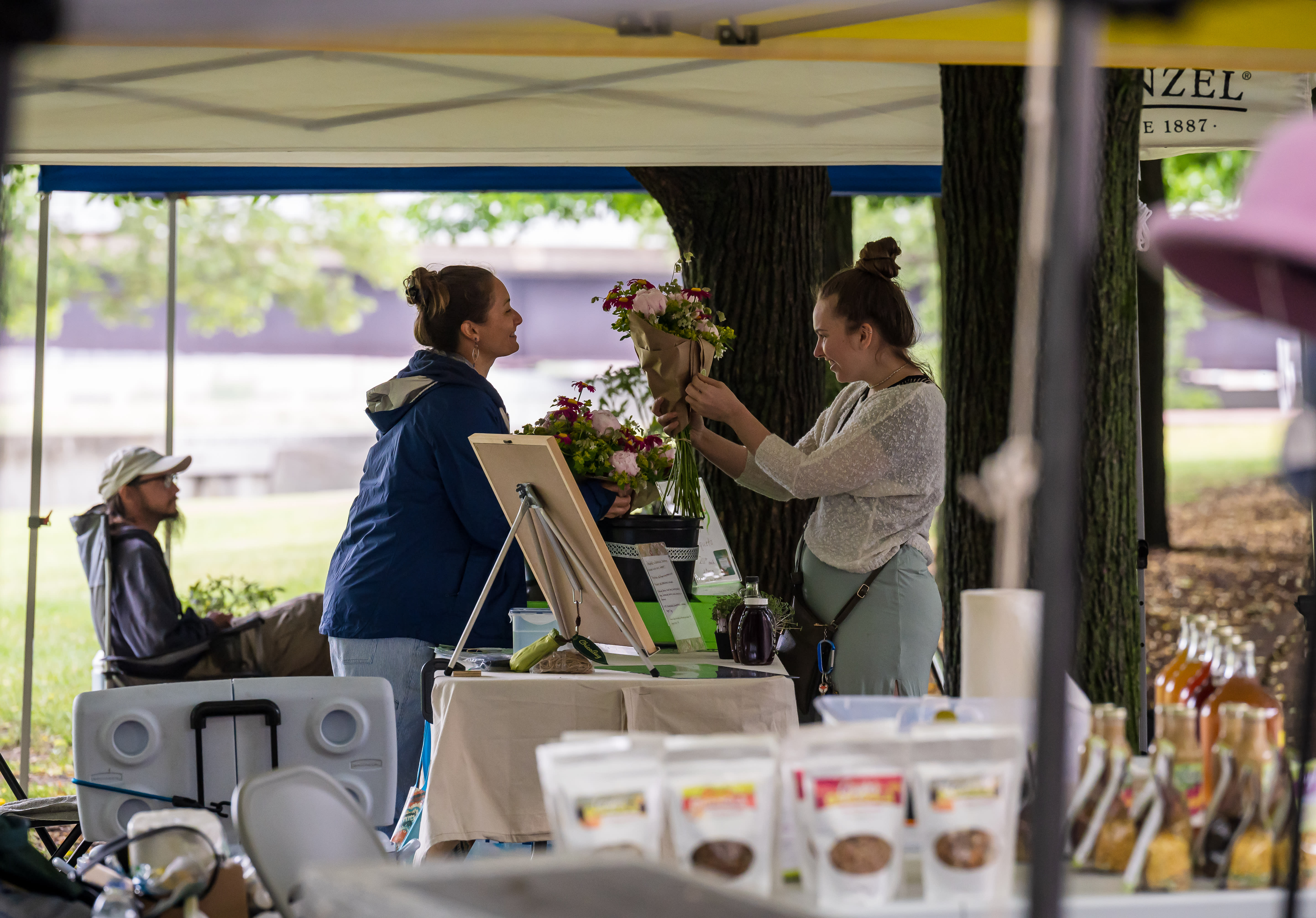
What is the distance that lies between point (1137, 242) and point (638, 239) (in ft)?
33.6

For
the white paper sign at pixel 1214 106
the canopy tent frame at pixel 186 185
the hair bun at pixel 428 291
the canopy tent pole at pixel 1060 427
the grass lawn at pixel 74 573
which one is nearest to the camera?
the canopy tent pole at pixel 1060 427

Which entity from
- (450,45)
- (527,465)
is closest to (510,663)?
(527,465)

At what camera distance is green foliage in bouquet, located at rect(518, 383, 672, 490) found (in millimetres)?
2762

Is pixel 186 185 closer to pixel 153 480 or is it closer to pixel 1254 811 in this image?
pixel 153 480

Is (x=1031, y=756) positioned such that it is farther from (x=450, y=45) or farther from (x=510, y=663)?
(x=450, y=45)

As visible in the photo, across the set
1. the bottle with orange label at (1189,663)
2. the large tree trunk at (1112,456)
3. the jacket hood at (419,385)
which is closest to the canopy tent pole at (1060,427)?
the bottle with orange label at (1189,663)

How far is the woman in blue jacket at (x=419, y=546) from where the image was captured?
295 centimetres

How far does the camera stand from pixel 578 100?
3.38 m

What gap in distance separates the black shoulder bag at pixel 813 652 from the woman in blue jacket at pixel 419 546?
0.68 meters

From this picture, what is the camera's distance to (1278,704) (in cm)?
154

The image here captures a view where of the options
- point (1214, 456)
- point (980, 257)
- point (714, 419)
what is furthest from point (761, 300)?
point (1214, 456)

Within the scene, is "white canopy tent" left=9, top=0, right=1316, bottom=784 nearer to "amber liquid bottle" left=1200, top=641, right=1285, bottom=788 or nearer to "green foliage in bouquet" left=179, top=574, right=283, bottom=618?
"amber liquid bottle" left=1200, top=641, right=1285, bottom=788

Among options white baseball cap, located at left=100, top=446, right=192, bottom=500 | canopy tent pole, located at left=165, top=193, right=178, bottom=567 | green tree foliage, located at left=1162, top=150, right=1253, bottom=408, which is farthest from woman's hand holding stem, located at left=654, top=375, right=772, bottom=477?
green tree foliage, located at left=1162, top=150, right=1253, bottom=408

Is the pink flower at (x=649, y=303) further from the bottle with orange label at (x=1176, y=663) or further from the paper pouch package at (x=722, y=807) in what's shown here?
the paper pouch package at (x=722, y=807)
